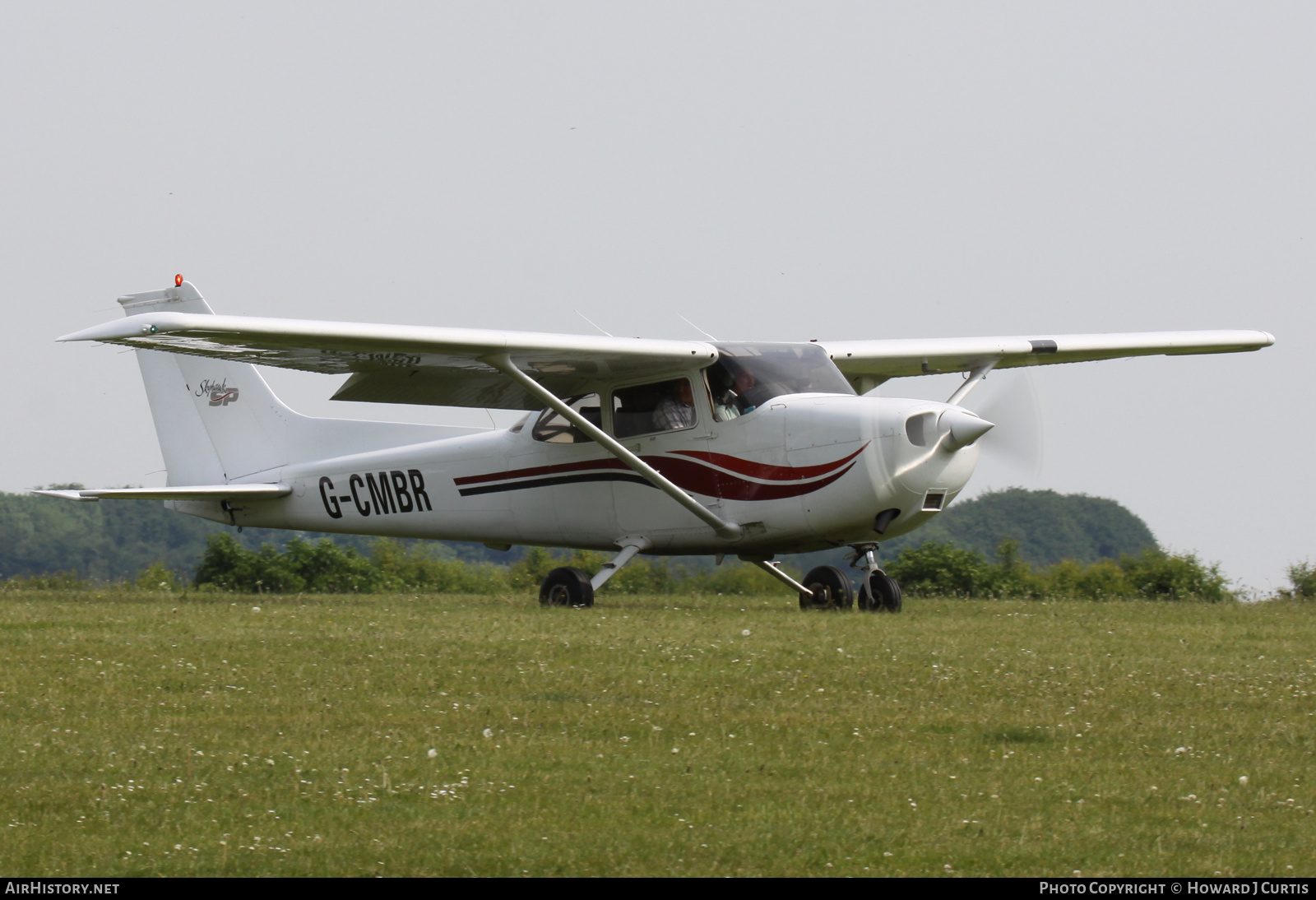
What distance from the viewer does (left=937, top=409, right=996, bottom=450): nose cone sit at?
12945 mm

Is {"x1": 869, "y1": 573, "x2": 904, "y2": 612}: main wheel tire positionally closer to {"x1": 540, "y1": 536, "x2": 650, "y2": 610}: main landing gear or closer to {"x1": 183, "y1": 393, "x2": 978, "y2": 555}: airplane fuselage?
{"x1": 183, "y1": 393, "x2": 978, "y2": 555}: airplane fuselage

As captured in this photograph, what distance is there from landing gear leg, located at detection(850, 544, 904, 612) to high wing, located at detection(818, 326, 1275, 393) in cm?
242

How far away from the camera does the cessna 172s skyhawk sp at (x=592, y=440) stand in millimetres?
13195

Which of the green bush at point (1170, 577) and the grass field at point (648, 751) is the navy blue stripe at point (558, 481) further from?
the green bush at point (1170, 577)

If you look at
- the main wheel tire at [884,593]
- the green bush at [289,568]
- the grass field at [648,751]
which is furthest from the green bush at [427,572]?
the grass field at [648,751]

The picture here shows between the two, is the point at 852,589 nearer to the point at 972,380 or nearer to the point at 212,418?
the point at 972,380

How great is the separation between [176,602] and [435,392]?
354 centimetres

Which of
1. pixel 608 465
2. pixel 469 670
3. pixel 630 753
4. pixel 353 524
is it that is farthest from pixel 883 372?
pixel 630 753

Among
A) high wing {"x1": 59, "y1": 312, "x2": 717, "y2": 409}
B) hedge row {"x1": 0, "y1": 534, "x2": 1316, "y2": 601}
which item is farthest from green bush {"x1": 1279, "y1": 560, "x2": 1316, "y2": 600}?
high wing {"x1": 59, "y1": 312, "x2": 717, "y2": 409}

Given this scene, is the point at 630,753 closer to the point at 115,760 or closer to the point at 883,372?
the point at 115,760

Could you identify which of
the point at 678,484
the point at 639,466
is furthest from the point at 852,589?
the point at 639,466

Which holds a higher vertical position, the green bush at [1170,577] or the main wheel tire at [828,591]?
the main wheel tire at [828,591]

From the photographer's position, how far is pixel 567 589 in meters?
14.7

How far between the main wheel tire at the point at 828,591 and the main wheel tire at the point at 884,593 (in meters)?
0.51
